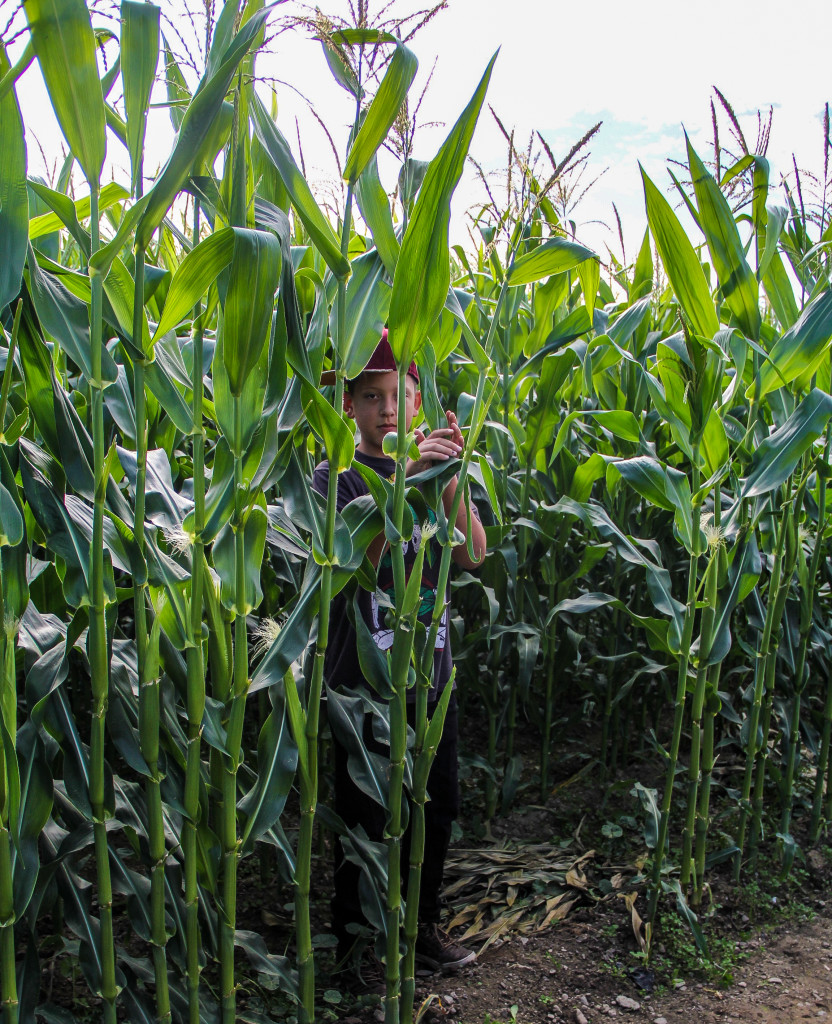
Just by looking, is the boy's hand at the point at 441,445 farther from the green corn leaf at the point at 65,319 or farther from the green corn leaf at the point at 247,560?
the green corn leaf at the point at 65,319

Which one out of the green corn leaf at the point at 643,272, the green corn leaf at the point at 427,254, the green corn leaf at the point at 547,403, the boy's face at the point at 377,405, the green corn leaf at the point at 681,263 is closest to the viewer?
the green corn leaf at the point at 427,254

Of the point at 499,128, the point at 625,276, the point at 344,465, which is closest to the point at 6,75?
the point at 344,465

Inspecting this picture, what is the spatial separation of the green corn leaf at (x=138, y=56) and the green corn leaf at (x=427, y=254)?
18.7 inches

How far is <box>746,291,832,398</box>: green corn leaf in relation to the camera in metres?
2.12

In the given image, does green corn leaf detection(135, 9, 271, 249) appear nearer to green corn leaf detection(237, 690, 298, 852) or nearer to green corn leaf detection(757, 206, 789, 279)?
green corn leaf detection(237, 690, 298, 852)

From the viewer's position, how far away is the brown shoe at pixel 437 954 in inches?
91.2

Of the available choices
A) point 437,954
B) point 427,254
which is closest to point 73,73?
point 427,254

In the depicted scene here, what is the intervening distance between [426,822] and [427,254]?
1606 mm

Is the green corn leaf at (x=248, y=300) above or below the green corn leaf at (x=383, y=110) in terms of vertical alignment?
below

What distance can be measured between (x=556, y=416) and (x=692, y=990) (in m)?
1.80

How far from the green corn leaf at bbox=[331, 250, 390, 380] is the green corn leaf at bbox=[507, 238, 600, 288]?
0.97ft

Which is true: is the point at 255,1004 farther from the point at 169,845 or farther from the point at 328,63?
the point at 328,63

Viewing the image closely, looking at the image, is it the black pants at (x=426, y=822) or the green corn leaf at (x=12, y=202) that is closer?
the green corn leaf at (x=12, y=202)

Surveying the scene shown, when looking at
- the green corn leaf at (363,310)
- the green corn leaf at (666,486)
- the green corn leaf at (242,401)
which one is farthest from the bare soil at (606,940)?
the green corn leaf at (363,310)
